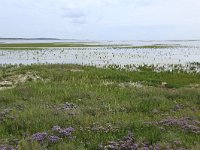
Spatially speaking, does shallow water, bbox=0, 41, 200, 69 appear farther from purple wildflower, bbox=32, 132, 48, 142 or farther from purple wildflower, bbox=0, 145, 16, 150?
purple wildflower, bbox=0, 145, 16, 150

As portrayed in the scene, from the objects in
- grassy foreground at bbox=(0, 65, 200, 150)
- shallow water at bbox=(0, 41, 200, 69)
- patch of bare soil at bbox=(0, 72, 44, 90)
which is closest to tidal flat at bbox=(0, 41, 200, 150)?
grassy foreground at bbox=(0, 65, 200, 150)

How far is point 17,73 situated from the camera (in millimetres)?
25500

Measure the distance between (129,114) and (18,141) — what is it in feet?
13.6

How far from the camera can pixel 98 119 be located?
11.0 m

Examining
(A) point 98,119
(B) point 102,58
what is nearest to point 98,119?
(A) point 98,119

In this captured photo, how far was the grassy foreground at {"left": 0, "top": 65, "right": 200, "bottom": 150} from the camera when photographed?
8.88 meters

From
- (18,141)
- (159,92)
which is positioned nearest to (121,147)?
(18,141)

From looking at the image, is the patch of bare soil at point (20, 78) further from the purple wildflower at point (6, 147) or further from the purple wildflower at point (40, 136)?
the purple wildflower at point (6, 147)

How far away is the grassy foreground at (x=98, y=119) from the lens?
8875 mm

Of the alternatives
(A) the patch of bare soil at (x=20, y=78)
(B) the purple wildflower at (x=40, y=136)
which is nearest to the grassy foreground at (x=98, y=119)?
(B) the purple wildflower at (x=40, y=136)

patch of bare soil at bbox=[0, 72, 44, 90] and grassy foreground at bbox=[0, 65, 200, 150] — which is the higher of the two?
grassy foreground at bbox=[0, 65, 200, 150]

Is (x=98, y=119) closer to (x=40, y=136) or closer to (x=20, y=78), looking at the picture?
(x=40, y=136)

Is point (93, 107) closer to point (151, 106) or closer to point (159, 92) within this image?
point (151, 106)

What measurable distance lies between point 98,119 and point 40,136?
2303 mm
